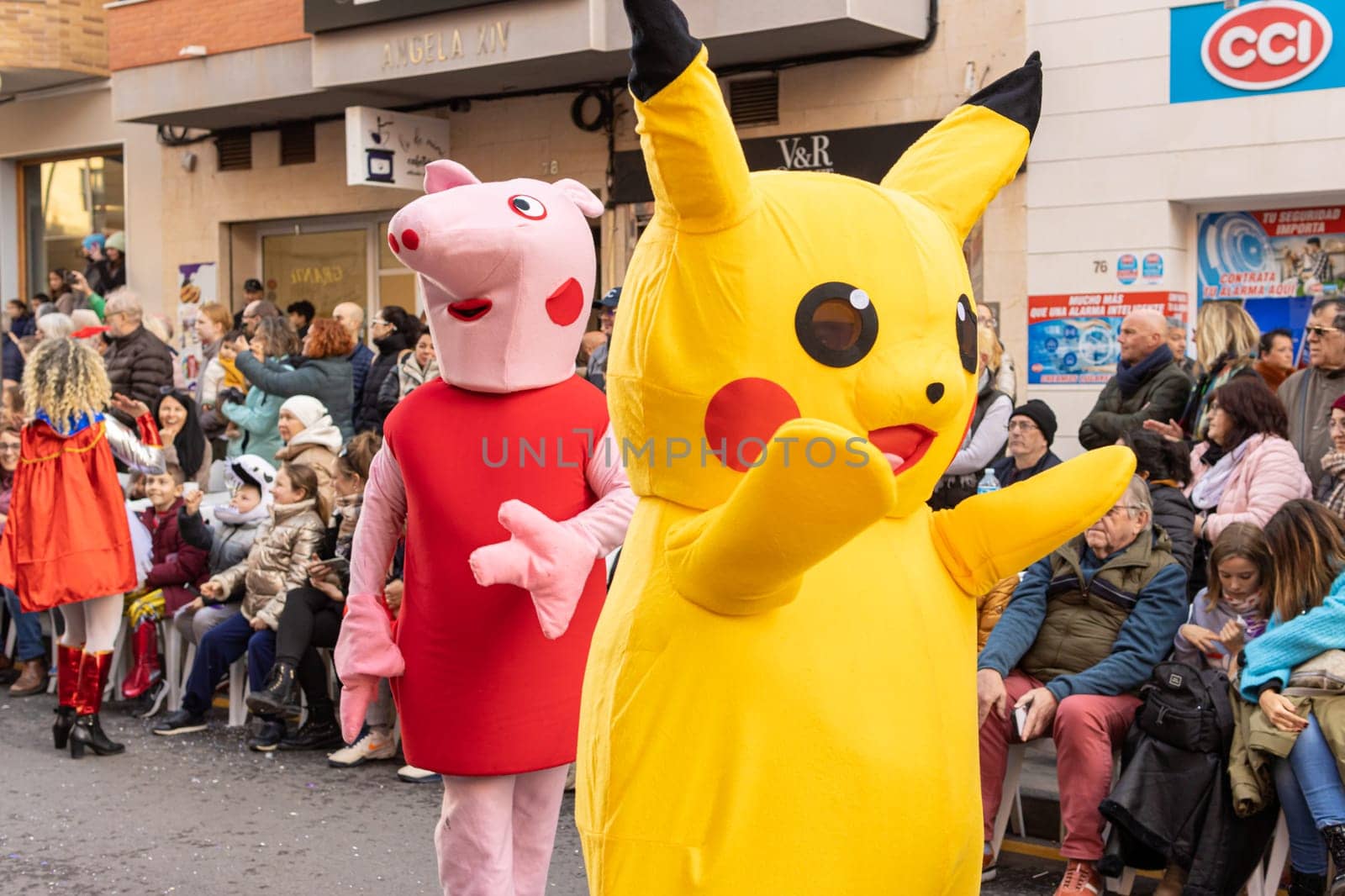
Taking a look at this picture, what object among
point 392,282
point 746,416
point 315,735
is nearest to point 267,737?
point 315,735

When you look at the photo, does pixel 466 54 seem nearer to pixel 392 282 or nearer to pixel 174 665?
pixel 392 282

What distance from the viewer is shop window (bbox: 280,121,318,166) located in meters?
16.2

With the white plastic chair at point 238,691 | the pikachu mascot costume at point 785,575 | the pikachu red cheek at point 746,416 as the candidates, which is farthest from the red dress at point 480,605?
the white plastic chair at point 238,691

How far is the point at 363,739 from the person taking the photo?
7.39 metres

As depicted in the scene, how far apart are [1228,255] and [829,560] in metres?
8.77

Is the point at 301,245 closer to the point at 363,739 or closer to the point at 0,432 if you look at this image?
the point at 0,432

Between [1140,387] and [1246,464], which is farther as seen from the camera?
[1140,387]

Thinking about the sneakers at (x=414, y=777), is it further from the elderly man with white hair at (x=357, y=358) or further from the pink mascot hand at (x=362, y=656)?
the elderly man with white hair at (x=357, y=358)

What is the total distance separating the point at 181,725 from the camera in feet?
26.5

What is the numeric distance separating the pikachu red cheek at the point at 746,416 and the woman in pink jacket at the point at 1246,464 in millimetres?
3988

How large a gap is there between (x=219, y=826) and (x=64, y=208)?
50.5 ft

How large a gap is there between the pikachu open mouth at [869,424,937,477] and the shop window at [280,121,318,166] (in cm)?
1428

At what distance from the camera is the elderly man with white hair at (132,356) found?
11250 mm

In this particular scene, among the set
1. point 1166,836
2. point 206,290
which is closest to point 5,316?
point 206,290
